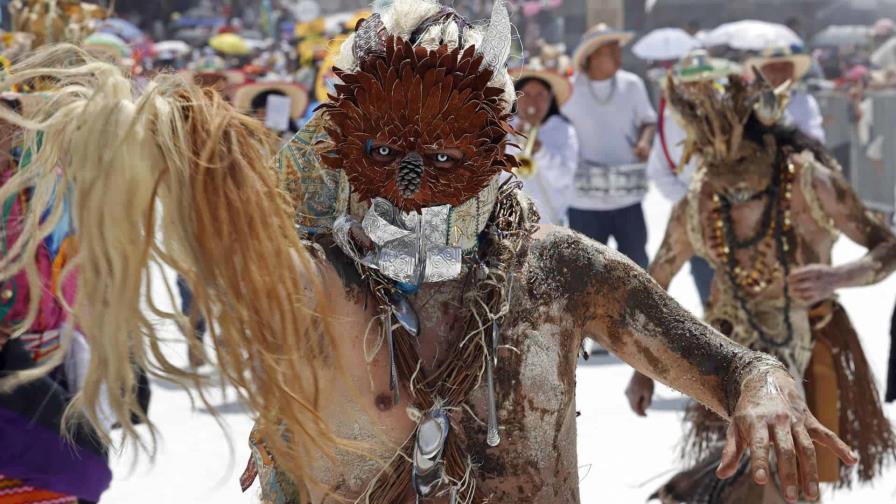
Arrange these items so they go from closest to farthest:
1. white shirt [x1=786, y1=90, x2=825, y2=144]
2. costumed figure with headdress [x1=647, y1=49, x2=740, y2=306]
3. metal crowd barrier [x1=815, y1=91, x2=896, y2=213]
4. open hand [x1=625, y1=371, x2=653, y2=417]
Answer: open hand [x1=625, y1=371, x2=653, y2=417] → costumed figure with headdress [x1=647, y1=49, x2=740, y2=306] → white shirt [x1=786, y1=90, x2=825, y2=144] → metal crowd barrier [x1=815, y1=91, x2=896, y2=213]

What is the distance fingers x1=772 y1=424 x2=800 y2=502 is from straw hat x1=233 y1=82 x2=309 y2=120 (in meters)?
7.48

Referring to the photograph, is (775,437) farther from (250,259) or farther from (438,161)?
(250,259)

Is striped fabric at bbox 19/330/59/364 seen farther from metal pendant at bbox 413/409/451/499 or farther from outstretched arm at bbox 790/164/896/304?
outstretched arm at bbox 790/164/896/304

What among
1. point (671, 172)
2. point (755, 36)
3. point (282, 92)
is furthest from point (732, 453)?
point (755, 36)

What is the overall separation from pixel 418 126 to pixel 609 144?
6.53m

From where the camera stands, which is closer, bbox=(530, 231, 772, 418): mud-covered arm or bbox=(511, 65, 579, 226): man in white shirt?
bbox=(530, 231, 772, 418): mud-covered arm

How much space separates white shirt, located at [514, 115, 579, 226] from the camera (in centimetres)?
813

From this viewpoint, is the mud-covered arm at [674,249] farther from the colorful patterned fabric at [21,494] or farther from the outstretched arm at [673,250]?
the colorful patterned fabric at [21,494]

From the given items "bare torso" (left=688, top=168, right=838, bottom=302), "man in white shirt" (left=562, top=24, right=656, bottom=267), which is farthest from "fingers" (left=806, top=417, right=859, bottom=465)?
"man in white shirt" (left=562, top=24, right=656, bottom=267)

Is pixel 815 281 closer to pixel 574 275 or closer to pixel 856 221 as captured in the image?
pixel 856 221

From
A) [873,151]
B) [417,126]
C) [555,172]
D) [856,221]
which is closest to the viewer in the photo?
[417,126]

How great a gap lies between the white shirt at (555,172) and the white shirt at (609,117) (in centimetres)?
31

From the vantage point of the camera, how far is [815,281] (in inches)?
180

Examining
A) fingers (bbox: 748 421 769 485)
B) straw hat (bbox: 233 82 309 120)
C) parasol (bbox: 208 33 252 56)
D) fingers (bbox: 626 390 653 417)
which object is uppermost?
fingers (bbox: 748 421 769 485)
